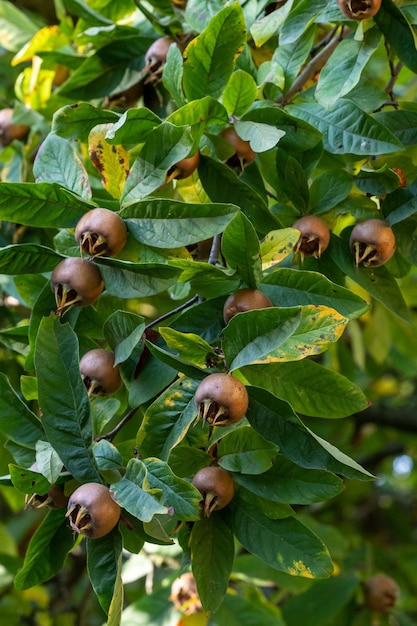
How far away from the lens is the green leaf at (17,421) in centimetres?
94

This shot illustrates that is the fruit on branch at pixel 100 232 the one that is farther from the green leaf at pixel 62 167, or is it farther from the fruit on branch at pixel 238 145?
the fruit on branch at pixel 238 145

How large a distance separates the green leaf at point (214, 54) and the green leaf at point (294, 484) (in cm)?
48

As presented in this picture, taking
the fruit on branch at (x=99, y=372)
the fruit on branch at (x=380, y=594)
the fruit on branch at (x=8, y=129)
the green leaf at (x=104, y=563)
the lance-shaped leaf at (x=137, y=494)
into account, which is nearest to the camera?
the lance-shaped leaf at (x=137, y=494)

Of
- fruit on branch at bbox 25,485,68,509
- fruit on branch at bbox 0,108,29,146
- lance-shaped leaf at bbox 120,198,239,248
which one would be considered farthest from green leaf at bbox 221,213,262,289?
fruit on branch at bbox 0,108,29,146

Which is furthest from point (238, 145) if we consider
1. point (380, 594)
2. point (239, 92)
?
point (380, 594)

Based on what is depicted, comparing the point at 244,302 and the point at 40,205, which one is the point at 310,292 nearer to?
the point at 244,302

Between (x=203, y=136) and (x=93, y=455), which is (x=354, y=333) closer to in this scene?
(x=203, y=136)

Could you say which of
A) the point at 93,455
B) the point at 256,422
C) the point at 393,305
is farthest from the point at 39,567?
the point at 393,305

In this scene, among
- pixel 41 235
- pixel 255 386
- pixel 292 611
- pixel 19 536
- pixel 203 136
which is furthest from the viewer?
pixel 19 536

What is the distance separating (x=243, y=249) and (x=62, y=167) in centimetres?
28

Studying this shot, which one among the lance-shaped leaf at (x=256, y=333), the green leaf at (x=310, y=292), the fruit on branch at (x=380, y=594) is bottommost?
the fruit on branch at (x=380, y=594)

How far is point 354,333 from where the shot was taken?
1.95 metres

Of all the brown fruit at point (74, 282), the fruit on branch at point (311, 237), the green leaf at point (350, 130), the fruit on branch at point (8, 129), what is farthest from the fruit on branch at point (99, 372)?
the fruit on branch at point (8, 129)

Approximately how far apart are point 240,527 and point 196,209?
0.38 m
